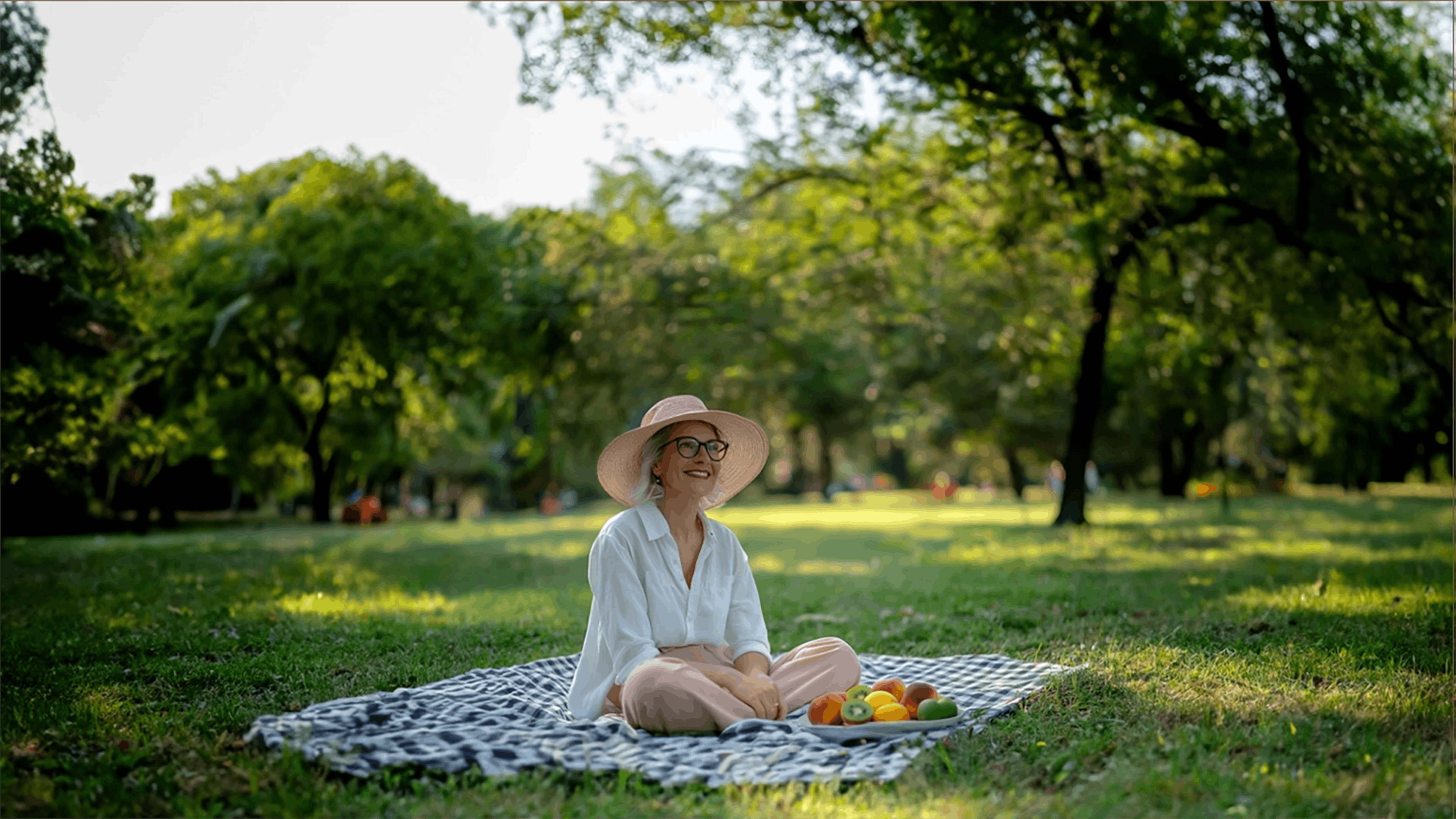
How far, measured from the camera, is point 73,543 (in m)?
18.3

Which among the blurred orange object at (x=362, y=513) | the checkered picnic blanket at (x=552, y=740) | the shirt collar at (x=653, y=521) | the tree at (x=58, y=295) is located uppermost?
the tree at (x=58, y=295)

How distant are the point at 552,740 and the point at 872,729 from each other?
1360 millimetres

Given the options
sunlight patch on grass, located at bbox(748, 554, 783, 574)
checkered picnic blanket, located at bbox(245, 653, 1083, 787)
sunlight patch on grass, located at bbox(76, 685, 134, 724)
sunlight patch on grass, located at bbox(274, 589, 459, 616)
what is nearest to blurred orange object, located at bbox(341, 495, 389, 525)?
sunlight patch on grass, located at bbox(748, 554, 783, 574)

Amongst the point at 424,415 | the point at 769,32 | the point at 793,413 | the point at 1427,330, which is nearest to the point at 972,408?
the point at 793,413

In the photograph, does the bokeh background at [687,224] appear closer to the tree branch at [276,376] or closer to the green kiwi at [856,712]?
the tree branch at [276,376]

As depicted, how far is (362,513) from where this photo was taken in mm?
32344

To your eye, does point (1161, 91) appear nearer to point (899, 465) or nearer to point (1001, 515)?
point (1001, 515)

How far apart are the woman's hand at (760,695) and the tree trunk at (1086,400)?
13153 mm

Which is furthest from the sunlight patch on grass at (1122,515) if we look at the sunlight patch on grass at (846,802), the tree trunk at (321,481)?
the sunlight patch on grass at (846,802)

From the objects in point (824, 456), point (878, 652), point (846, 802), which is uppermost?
point (824, 456)

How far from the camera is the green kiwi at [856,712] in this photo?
4551mm

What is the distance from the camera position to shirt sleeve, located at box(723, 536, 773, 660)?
17.2ft

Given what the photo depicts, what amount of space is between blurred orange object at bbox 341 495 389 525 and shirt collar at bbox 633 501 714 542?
93.8 ft

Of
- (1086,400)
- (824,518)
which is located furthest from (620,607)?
(824,518)
